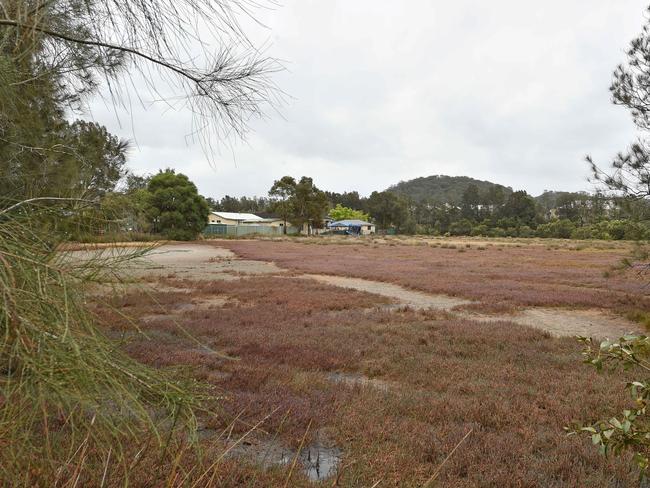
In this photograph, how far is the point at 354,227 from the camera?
352 feet

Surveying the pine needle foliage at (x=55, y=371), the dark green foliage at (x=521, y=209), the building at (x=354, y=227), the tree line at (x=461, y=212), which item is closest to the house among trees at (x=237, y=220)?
the tree line at (x=461, y=212)

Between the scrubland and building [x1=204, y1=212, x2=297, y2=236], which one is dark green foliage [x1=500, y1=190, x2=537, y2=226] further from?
the scrubland

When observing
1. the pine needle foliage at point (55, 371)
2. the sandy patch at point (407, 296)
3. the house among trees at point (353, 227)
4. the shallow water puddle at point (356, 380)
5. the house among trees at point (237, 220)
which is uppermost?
the house among trees at point (237, 220)

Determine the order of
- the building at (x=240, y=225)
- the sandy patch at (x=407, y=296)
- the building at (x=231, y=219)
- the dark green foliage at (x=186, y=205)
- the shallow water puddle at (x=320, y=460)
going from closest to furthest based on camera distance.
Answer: the shallow water puddle at (x=320, y=460) < the sandy patch at (x=407, y=296) < the dark green foliage at (x=186, y=205) < the building at (x=240, y=225) < the building at (x=231, y=219)

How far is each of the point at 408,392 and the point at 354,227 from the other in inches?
4053

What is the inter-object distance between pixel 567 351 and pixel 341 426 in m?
4.95

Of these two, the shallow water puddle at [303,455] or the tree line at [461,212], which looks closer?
the shallow water puddle at [303,455]

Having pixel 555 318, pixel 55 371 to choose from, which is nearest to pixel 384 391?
pixel 55 371

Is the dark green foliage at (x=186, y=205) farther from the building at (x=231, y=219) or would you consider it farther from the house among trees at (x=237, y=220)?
the building at (x=231, y=219)

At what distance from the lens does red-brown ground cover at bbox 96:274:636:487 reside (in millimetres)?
3254

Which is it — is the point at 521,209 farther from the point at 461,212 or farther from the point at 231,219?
the point at 231,219

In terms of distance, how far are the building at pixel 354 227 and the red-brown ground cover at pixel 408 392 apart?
318 feet

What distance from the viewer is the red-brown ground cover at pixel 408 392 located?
325 centimetres

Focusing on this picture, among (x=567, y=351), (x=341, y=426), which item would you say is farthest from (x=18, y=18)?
(x=567, y=351)
